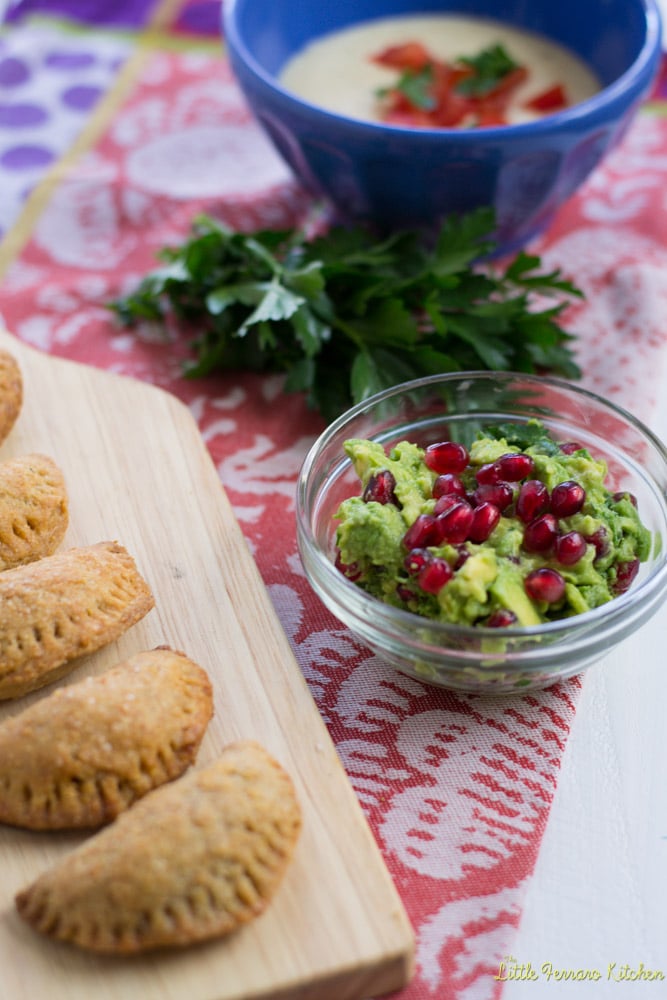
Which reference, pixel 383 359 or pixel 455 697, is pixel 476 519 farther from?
pixel 383 359

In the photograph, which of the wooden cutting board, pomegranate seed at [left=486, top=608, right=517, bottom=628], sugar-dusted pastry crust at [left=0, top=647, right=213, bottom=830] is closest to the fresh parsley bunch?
the wooden cutting board

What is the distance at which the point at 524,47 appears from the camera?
4.32 metres

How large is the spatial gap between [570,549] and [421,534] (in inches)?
13.5

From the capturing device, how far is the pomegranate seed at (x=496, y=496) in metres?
2.58

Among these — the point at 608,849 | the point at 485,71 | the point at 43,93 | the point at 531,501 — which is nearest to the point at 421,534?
the point at 531,501

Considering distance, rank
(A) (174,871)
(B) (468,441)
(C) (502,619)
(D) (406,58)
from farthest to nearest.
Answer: (D) (406,58) → (B) (468,441) → (C) (502,619) → (A) (174,871)

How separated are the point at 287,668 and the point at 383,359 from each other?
1208mm

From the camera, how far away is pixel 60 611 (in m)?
2.50

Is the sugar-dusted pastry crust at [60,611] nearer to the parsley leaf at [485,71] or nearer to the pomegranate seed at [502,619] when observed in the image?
the pomegranate seed at [502,619]

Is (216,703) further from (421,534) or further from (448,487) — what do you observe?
(448,487)

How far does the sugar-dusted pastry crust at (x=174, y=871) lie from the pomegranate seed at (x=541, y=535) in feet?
2.72

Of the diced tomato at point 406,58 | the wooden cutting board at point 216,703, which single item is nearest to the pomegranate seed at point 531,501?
the wooden cutting board at point 216,703

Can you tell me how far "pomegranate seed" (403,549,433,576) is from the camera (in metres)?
2.43

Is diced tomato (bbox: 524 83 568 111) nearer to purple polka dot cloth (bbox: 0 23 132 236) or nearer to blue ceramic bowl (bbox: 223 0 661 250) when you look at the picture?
blue ceramic bowl (bbox: 223 0 661 250)
